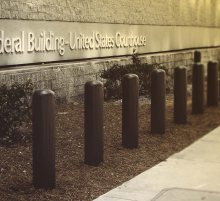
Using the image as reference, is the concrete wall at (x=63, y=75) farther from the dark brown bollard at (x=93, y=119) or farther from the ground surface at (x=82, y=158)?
the dark brown bollard at (x=93, y=119)

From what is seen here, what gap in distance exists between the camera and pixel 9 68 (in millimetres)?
9086

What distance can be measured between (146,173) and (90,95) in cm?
104

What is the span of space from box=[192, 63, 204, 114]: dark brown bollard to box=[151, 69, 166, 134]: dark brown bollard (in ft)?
7.22

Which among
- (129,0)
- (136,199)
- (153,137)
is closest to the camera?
(136,199)

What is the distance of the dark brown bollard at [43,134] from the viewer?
4.82 meters

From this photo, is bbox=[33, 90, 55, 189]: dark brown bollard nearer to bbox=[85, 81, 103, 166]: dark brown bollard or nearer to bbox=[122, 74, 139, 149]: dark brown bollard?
bbox=[85, 81, 103, 166]: dark brown bollard

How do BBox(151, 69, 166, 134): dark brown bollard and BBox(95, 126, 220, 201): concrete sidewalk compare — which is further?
BBox(151, 69, 166, 134): dark brown bollard

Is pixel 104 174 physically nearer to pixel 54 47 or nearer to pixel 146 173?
pixel 146 173

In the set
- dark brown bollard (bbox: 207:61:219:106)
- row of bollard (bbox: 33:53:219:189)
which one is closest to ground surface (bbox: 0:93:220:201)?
row of bollard (bbox: 33:53:219:189)

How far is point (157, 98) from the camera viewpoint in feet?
25.1

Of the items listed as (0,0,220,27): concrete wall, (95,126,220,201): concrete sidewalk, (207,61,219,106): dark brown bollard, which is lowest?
(95,126,220,201): concrete sidewalk

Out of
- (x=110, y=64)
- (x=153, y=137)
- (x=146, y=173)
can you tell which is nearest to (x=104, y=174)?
(x=146, y=173)

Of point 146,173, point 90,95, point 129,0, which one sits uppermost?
point 129,0

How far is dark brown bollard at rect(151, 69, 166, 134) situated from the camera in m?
7.62
